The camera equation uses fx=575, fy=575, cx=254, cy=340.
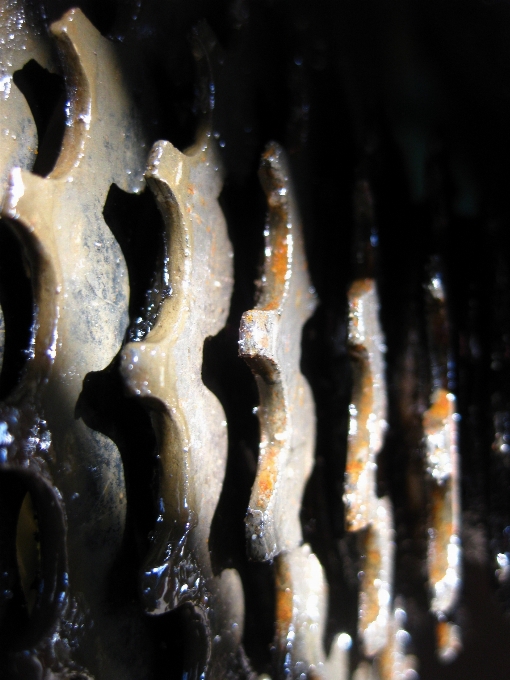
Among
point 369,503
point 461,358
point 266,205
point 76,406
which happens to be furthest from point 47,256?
point 461,358

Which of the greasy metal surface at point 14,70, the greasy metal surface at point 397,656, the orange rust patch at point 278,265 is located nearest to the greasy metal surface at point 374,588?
the greasy metal surface at point 397,656

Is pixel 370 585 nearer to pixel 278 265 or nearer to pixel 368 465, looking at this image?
pixel 368 465

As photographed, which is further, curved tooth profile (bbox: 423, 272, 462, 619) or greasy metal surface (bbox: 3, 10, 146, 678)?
curved tooth profile (bbox: 423, 272, 462, 619)

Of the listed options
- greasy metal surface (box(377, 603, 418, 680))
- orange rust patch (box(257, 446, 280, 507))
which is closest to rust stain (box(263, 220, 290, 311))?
orange rust patch (box(257, 446, 280, 507))

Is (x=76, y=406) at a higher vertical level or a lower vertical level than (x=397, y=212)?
lower

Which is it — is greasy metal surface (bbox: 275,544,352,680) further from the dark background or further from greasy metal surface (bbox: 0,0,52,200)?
greasy metal surface (bbox: 0,0,52,200)

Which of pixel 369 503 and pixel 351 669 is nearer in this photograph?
pixel 369 503

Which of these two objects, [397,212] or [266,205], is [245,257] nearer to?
[266,205]
